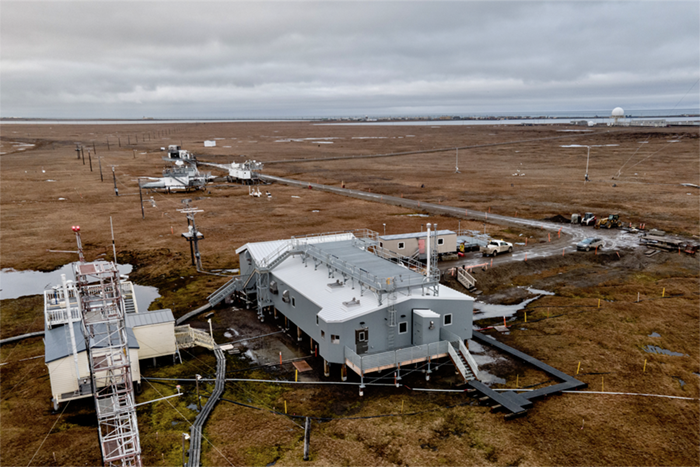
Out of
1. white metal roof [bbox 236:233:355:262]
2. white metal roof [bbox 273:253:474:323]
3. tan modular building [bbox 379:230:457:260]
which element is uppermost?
white metal roof [bbox 236:233:355:262]

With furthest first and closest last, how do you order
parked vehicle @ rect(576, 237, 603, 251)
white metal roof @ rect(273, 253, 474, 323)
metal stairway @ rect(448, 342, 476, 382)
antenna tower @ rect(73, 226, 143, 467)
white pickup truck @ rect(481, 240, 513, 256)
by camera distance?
parked vehicle @ rect(576, 237, 603, 251) → white pickup truck @ rect(481, 240, 513, 256) → white metal roof @ rect(273, 253, 474, 323) → metal stairway @ rect(448, 342, 476, 382) → antenna tower @ rect(73, 226, 143, 467)

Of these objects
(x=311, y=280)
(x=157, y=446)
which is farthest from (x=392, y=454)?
(x=311, y=280)

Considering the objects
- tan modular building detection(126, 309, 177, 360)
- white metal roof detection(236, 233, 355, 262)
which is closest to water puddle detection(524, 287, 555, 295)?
white metal roof detection(236, 233, 355, 262)

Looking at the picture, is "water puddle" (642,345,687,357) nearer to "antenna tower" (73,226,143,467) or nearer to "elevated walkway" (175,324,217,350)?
"elevated walkway" (175,324,217,350)

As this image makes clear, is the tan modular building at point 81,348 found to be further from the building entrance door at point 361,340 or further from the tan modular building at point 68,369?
the building entrance door at point 361,340

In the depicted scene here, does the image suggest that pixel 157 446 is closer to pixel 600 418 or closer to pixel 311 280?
pixel 311 280

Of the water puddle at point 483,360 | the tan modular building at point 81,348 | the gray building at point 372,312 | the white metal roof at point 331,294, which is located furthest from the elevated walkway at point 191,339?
the water puddle at point 483,360

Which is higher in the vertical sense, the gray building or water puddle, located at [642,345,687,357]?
the gray building
